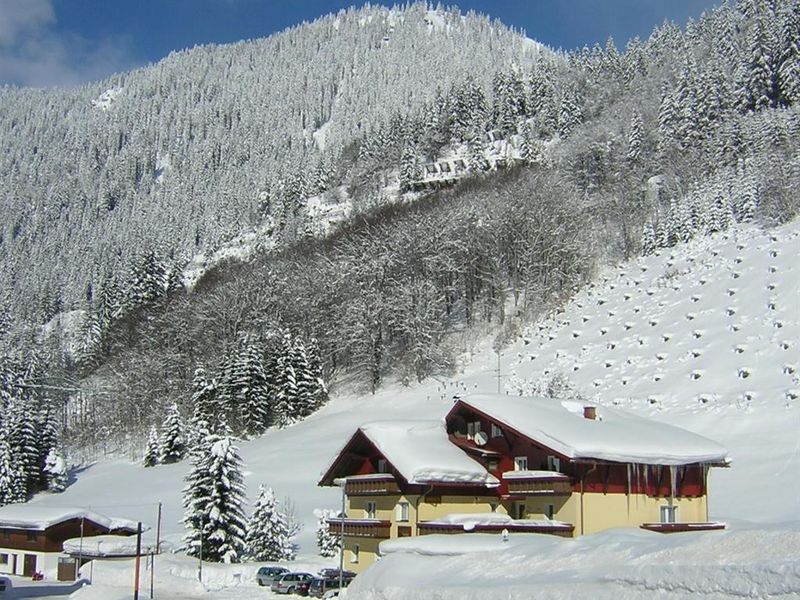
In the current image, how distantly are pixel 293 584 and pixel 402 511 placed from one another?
520 cm

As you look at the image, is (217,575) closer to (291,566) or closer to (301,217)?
(291,566)

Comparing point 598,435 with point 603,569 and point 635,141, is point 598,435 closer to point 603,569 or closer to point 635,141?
point 603,569

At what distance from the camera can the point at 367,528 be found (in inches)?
1336

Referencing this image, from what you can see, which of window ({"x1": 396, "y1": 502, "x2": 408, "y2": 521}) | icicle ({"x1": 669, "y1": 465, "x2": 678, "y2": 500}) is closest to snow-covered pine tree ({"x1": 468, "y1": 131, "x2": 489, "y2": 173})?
window ({"x1": 396, "y1": 502, "x2": 408, "y2": 521})

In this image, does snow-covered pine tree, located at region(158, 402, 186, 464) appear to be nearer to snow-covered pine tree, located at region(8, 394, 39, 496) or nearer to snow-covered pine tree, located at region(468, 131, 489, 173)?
snow-covered pine tree, located at region(8, 394, 39, 496)

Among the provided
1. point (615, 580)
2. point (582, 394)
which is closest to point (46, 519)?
point (582, 394)

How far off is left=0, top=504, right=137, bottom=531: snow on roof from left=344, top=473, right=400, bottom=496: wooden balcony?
21.5 meters

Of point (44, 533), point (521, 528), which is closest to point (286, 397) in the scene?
point (44, 533)

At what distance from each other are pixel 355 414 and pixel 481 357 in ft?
39.4

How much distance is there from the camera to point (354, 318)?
78.2m

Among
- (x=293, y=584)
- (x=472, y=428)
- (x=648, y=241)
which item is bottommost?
(x=293, y=584)

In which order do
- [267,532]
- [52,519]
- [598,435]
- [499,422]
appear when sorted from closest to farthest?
[598,435] < [499,422] < [267,532] < [52,519]

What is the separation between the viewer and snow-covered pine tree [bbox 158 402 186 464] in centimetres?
7269

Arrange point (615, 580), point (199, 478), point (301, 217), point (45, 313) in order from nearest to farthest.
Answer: point (615, 580) → point (199, 478) → point (301, 217) → point (45, 313)
